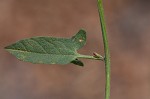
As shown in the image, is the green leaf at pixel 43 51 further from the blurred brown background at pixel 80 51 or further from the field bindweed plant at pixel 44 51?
the blurred brown background at pixel 80 51

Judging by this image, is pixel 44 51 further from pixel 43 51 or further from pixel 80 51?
pixel 80 51

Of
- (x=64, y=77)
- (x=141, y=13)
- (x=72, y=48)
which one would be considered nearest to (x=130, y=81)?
(x=64, y=77)

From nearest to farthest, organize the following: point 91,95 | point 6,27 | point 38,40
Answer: point 38,40 → point 91,95 → point 6,27

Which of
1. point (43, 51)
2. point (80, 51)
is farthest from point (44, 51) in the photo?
point (80, 51)

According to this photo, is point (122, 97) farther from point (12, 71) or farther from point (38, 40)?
point (38, 40)

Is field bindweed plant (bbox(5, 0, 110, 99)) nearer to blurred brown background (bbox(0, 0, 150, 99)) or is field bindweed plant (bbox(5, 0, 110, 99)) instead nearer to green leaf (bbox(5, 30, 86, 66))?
green leaf (bbox(5, 30, 86, 66))

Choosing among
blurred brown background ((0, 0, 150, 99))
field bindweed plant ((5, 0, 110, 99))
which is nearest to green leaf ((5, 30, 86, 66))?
field bindweed plant ((5, 0, 110, 99))
